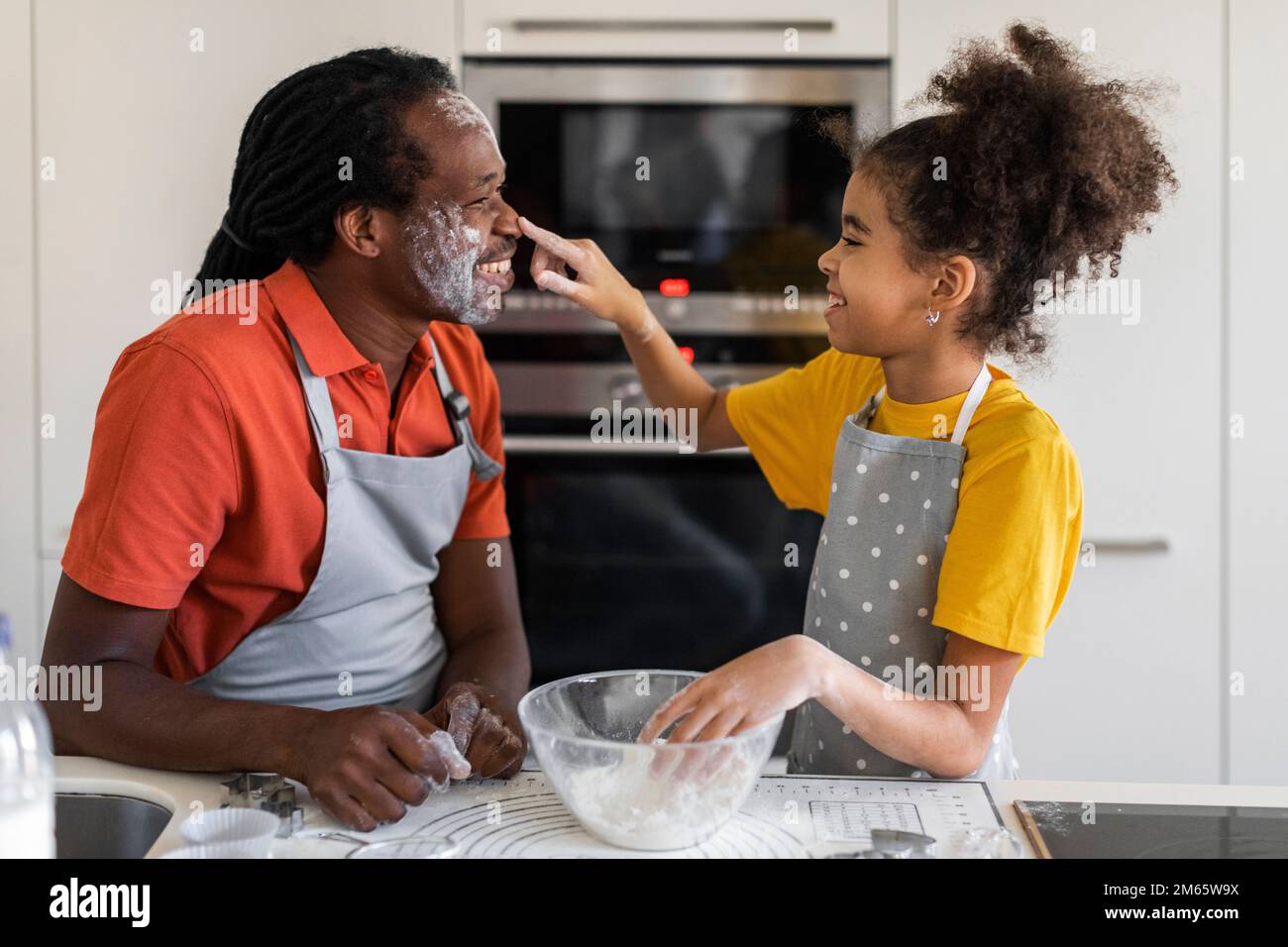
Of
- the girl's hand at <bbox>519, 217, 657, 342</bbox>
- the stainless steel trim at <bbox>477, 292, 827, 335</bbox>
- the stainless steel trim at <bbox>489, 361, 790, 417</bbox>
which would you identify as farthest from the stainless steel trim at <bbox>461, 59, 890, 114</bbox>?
the girl's hand at <bbox>519, 217, 657, 342</bbox>

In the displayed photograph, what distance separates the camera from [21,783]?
76 cm

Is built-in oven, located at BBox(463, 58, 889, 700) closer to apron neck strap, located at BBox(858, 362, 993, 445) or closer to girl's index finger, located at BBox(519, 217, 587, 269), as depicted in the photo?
girl's index finger, located at BBox(519, 217, 587, 269)

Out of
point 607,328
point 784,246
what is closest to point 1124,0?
point 784,246

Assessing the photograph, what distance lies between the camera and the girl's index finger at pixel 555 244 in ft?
4.60

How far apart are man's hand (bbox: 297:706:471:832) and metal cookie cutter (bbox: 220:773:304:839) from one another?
0.07 ft

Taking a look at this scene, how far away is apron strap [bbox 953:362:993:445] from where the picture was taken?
1258 millimetres

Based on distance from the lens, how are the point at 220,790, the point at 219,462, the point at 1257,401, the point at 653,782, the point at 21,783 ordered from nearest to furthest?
the point at 21,783, the point at 653,782, the point at 220,790, the point at 219,462, the point at 1257,401

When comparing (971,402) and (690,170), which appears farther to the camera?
(690,170)

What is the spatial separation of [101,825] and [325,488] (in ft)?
1.23

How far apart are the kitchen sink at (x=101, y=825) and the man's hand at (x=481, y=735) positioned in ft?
0.83

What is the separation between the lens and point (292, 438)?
1.27m

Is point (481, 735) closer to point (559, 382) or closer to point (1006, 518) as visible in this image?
point (1006, 518)

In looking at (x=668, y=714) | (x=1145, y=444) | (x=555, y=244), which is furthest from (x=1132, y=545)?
(x=668, y=714)
